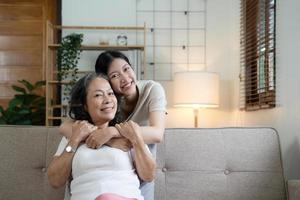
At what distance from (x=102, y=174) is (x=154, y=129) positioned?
0.98 feet

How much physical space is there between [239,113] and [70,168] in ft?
7.98

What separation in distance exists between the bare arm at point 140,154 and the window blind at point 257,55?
1.46m

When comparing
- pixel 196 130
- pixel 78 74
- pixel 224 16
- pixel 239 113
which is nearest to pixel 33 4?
pixel 78 74

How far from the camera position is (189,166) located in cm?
177

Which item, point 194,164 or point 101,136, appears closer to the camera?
point 101,136

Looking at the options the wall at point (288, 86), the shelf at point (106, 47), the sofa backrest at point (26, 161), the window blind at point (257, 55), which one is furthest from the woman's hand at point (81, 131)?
the shelf at point (106, 47)

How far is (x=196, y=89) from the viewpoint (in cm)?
313

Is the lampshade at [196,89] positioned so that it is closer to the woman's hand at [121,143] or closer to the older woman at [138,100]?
the older woman at [138,100]

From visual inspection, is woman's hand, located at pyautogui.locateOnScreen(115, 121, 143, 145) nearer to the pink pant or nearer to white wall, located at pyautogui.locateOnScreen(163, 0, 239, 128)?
the pink pant

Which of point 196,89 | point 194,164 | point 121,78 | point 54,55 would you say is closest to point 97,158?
point 121,78

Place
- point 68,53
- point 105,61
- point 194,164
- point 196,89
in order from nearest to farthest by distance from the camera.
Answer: point 105,61, point 194,164, point 196,89, point 68,53

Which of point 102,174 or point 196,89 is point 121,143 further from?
point 196,89

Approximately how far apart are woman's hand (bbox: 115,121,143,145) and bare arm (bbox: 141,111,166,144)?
2.2 inches

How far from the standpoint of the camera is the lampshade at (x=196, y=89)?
3135 mm
